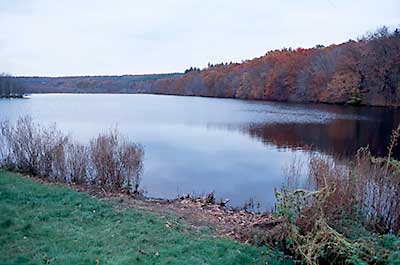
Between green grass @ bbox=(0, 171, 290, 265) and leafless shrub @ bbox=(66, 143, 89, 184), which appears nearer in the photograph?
green grass @ bbox=(0, 171, 290, 265)

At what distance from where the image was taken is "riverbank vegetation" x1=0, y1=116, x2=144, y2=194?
37.6 feet

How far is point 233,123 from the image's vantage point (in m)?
31.1

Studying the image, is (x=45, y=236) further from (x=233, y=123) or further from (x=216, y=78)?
(x=216, y=78)

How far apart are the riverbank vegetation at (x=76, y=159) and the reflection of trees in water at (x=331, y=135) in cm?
956

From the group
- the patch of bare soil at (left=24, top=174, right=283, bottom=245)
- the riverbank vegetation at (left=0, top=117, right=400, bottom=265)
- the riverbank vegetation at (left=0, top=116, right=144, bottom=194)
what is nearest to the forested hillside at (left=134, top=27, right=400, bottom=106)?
the riverbank vegetation at (left=0, top=116, right=144, bottom=194)

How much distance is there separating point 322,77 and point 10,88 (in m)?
55.8

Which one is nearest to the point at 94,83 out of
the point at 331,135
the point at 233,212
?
the point at 331,135

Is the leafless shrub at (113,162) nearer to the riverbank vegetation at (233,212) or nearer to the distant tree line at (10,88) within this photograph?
the riverbank vegetation at (233,212)

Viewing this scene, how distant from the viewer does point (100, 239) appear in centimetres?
564

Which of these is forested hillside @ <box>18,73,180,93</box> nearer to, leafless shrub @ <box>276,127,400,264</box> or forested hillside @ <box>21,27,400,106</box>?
forested hillside @ <box>21,27,400,106</box>

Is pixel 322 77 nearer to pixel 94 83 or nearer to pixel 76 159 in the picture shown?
pixel 76 159

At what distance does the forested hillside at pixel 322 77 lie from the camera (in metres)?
51.8

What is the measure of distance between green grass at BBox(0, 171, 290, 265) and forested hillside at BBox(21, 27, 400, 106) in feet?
168

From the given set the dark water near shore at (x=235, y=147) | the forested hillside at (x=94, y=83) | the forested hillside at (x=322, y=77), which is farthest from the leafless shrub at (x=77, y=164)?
the forested hillside at (x=94, y=83)
